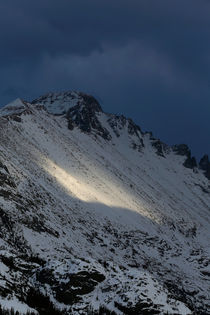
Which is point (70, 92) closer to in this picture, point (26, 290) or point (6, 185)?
point (6, 185)

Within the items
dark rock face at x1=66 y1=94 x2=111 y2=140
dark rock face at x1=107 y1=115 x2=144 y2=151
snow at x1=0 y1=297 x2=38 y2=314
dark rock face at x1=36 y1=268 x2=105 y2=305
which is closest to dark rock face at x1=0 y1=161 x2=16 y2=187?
dark rock face at x1=36 y1=268 x2=105 y2=305

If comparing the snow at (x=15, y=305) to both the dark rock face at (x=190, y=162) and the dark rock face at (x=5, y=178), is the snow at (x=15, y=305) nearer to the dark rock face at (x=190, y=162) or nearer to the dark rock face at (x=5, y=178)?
the dark rock face at (x=5, y=178)

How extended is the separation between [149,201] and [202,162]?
10211cm

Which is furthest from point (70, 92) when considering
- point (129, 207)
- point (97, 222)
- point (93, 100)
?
point (97, 222)

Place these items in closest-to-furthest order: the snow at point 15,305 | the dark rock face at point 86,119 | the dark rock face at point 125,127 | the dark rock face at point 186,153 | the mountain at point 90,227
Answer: the snow at point 15,305, the mountain at point 90,227, the dark rock face at point 86,119, the dark rock face at point 125,127, the dark rock face at point 186,153

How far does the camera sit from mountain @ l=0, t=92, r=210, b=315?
11.3m

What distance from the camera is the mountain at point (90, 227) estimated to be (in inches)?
446

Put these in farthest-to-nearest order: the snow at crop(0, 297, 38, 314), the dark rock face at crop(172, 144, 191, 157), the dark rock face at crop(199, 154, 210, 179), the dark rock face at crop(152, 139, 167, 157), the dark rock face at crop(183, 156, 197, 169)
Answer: the dark rock face at crop(199, 154, 210, 179) < the dark rock face at crop(172, 144, 191, 157) < the dark rock face at crop(183, 156, 197, 169) < the dark rock face at crop(152, 139, 167, 157) < the snow at crop(0, 297, 38, 314)

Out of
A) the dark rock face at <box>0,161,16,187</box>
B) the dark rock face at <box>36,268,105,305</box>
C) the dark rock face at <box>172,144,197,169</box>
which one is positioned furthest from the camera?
the dark rock face at <box>172,144,197,169</box>

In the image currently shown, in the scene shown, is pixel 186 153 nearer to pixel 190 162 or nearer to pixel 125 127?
pixel 190 162

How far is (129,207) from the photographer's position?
190 ft

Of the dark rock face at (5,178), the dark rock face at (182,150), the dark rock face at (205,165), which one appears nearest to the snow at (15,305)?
the dark rock face at (5,178)

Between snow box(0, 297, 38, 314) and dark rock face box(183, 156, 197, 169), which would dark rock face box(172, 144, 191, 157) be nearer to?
dark rock face box(183, 156, 197, 169)

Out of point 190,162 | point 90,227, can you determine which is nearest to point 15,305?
point 90,227
